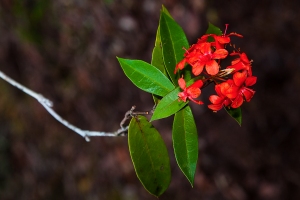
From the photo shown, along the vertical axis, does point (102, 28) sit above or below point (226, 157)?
above

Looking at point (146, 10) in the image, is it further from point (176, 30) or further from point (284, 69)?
point (176, 30)

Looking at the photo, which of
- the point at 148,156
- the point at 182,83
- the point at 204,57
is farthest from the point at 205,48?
the point at 148,156

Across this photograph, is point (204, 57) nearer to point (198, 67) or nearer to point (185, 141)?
point (198, 67)

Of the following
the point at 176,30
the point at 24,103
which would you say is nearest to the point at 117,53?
the point at 24,103

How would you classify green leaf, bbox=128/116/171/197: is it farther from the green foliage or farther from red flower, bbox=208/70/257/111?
red flower, bbox=208/70/257/111

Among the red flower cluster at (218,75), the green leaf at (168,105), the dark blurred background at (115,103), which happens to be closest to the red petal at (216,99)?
the red flower cluster at (218,75)

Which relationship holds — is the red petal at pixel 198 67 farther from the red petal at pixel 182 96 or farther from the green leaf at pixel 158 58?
the green leaf at pixel 158 58

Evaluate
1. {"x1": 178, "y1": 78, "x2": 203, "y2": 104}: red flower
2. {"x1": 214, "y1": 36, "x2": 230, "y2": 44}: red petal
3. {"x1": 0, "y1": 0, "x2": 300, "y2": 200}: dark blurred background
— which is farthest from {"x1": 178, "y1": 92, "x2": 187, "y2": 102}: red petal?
{"x1": 0, "y1": 0, "x2": 300, "y2": 200}: dark blurred background
